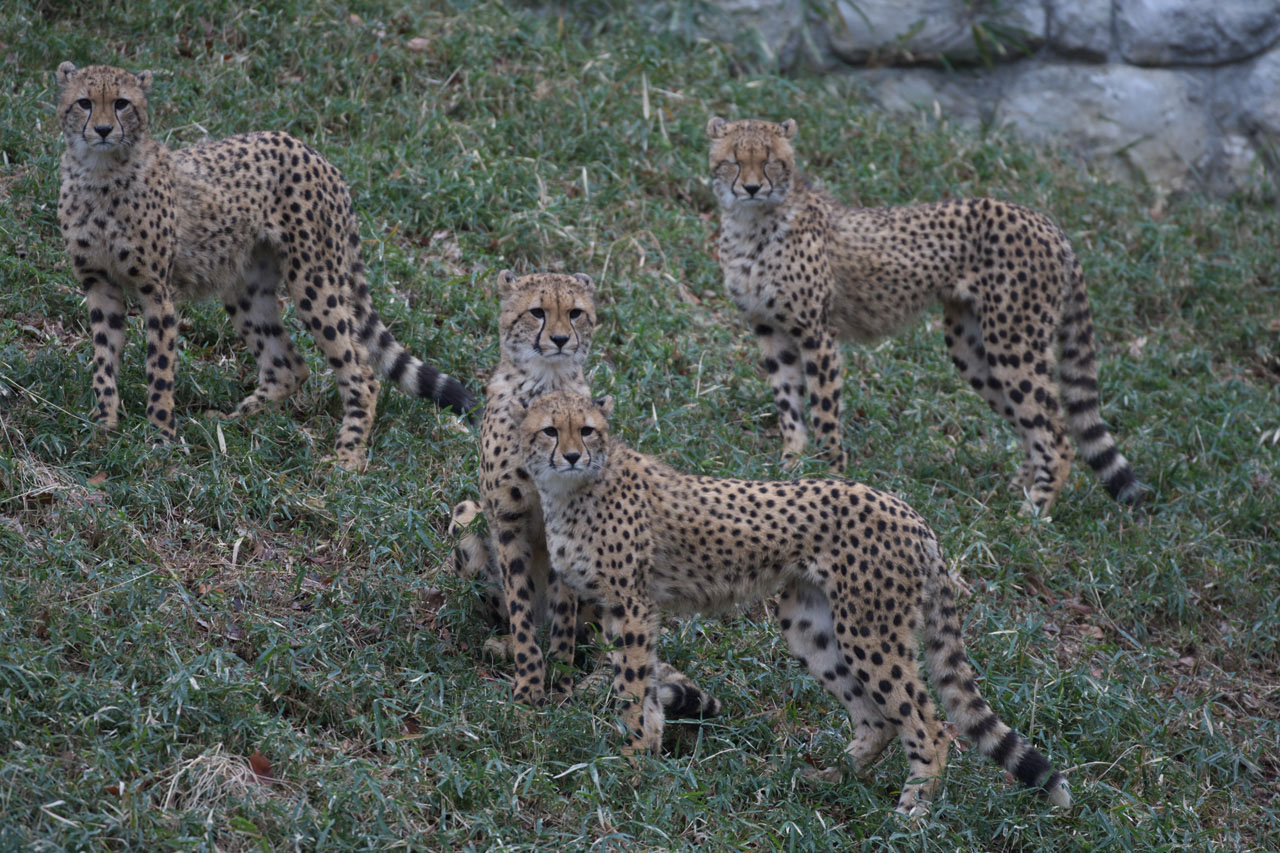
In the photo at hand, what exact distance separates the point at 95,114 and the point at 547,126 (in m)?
3.37

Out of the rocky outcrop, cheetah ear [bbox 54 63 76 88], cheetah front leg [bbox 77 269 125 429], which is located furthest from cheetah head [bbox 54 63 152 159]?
the rocky outcrop

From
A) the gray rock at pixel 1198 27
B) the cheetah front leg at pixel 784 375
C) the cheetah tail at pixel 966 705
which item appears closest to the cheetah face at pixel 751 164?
the cheetah front leg at pixel 784 375

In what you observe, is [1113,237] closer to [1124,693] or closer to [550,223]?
[550,223]

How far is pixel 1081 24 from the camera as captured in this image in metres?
9.73

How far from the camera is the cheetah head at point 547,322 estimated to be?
15.6ft

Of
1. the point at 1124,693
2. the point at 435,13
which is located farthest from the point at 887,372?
the point at 435,13

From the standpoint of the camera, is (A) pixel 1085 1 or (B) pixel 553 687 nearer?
(B) pixel 553 687

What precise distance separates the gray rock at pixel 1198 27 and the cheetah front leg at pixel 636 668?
722 centimetres

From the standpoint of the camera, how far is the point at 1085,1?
9719 millimetres

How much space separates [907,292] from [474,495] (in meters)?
2.47

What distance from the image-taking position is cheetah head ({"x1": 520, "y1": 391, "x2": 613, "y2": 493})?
14.2 ft

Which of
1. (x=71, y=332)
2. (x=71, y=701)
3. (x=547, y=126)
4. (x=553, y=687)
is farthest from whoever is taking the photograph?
(x=547, y=126)

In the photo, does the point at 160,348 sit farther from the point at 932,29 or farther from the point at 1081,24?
the point at 1081,24

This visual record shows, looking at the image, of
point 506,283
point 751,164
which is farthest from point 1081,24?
point 506,283
